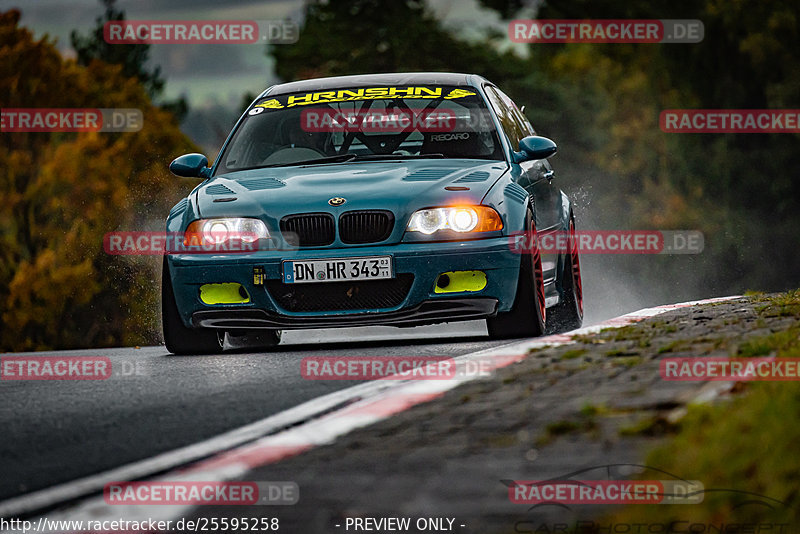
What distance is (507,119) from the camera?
10984 millimetres

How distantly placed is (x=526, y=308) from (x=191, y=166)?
2.73m

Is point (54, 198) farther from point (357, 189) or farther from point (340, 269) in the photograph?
point (340, 269)

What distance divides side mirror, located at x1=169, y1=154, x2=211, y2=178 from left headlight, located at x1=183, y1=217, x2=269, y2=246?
1.17 m

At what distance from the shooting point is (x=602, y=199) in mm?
71250

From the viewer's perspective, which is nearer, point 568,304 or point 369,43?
point 568,304

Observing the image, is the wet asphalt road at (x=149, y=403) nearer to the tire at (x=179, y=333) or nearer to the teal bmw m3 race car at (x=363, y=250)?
the tire at (x=179, y=333)

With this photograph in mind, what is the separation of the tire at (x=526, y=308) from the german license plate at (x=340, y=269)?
0.76 m

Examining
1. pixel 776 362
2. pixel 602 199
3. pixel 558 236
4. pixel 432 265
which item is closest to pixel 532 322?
pixel 432 265

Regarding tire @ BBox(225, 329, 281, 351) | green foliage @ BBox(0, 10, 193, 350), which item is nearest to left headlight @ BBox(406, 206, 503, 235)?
tire @ BBox(225, 329, 281, 351)

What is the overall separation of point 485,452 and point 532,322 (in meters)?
4.14

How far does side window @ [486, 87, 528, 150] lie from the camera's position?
10589mm

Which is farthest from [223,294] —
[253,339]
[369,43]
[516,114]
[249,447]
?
[369,43]

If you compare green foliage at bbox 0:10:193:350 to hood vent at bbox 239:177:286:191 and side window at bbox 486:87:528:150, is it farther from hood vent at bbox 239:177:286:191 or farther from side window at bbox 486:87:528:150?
hood vent at bbox 239:177:286:191

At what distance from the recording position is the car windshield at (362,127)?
33.6 feet
